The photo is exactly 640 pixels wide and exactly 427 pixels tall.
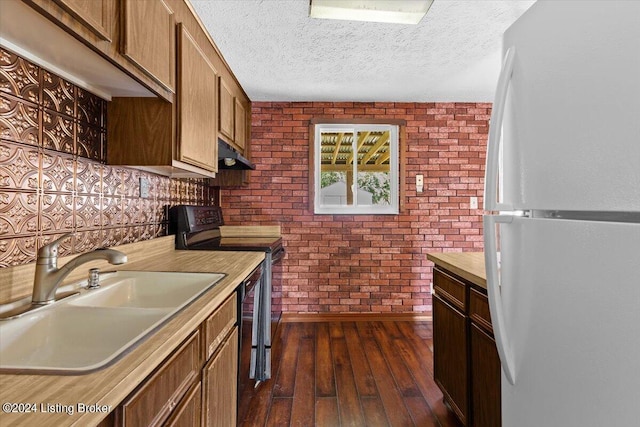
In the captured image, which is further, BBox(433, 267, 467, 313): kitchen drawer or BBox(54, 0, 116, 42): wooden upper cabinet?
BBox(433, 267, 467, 313): kitchen drawer

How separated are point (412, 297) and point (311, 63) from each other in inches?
98.0

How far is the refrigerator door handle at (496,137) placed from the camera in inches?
33.8

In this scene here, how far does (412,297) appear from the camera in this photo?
3430 millimetres

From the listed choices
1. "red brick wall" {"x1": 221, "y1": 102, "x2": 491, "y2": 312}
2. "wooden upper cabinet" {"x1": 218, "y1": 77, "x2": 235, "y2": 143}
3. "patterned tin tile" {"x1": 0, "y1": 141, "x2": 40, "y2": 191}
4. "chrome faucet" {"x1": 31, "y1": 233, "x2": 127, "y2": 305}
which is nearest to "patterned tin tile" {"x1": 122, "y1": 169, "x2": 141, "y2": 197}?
"patterned tin tile" {"x1": 0, "y1": 141, "x2": 40, "y2": 191}

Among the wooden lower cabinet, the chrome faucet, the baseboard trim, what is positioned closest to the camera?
the chrome faucet

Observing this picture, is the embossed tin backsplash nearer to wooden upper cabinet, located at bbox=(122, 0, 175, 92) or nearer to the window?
wooden upper cabinet, located at bbox=(122, 0, 175, 92)

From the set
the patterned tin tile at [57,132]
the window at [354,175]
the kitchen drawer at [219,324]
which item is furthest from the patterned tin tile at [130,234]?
the window at [354,175]

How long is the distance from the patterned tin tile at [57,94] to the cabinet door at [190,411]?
115 centimetres

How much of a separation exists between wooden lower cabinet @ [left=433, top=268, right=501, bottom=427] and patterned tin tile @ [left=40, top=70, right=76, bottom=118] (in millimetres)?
1845

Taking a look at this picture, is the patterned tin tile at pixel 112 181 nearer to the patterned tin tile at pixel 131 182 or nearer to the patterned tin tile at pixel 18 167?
the patterned tin tile at pixel 131 182

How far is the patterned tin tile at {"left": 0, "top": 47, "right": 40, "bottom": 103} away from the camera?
3.35ft

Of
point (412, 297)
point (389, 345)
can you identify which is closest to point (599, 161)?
point (389, 345)

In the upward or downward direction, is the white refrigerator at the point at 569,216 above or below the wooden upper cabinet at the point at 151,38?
below

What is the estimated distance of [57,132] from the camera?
1.25 m
